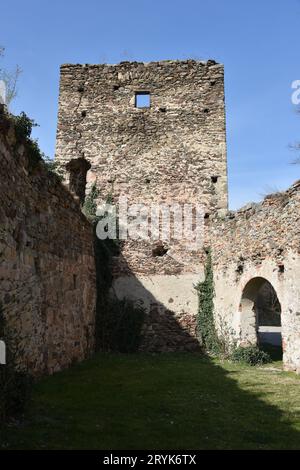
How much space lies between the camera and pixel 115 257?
13.3m

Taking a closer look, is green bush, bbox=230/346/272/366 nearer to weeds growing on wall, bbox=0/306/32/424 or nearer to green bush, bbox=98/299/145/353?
green bush, bbox=98/299/145/353

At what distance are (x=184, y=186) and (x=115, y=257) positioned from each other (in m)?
3.09

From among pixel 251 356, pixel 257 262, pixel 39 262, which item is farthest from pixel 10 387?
pixel 257 262

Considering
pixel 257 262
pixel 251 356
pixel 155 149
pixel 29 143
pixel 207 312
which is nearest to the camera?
pixel 29 143

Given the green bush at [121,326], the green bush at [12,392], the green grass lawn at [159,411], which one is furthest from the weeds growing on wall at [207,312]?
the green bush at [12,392]

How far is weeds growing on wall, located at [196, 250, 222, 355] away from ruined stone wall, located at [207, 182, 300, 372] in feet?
1.01

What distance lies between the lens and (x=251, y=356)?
33.3 feet

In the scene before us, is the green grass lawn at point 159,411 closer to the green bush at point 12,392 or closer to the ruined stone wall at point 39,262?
the green bush at point 12,392

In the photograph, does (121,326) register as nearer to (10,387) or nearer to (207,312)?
(207,312)

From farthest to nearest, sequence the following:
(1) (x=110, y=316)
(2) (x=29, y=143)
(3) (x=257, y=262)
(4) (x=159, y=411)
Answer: (1) (x=110, y=316) < (3) (x=257, y=262) < (2) (x=29, y=143) < (4) (x=159, y=411)

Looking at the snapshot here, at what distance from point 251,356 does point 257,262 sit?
218 centimetres

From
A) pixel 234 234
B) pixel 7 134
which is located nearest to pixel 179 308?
pixel 234 234

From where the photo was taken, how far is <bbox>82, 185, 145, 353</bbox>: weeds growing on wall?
12.1 meters

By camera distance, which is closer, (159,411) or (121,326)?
(159,411)
